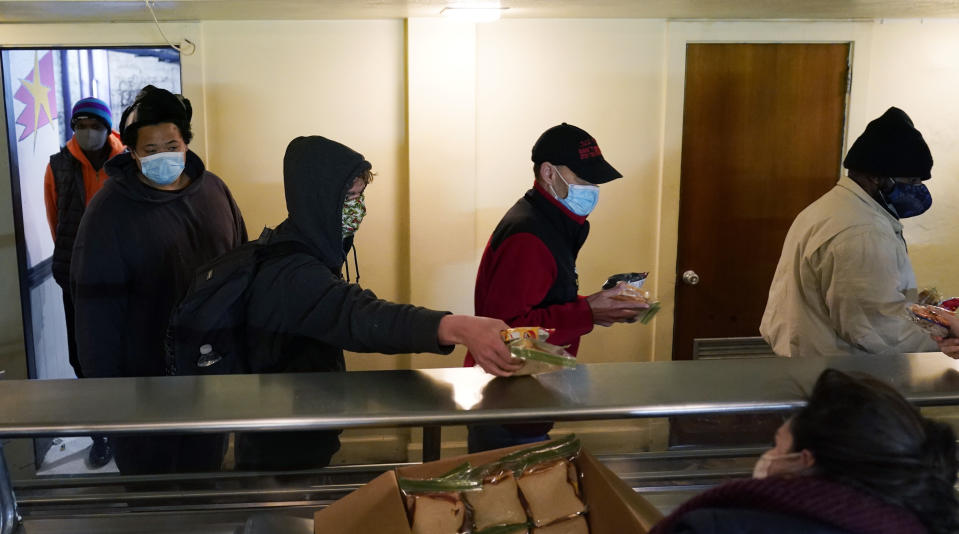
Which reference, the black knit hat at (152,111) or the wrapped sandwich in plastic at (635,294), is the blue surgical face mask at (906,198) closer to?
the wrapped sandwich in plastic at (635,294)

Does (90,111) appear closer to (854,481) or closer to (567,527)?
(567,527)

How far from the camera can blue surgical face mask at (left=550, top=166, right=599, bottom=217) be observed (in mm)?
2594

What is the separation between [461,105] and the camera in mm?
3775

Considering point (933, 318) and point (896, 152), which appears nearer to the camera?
point (933, 318)

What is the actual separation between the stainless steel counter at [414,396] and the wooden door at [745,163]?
7.90ft

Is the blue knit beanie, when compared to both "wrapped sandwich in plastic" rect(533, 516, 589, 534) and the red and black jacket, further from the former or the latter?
"wrapped sandwich in plastic" rect(533, 516, 589, 534)

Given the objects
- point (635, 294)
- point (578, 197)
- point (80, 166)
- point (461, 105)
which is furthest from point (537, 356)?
point (80, 166)

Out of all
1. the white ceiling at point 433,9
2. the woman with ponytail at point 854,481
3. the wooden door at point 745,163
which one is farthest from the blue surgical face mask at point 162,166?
the wooden door at point 745,163

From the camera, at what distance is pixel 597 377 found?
163 cm

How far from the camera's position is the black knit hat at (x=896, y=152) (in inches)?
99.5

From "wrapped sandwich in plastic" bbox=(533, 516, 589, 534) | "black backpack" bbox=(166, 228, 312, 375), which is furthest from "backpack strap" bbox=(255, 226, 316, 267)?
"wrapped sandwich in plastic" bbox=(533, 516, 589, 534)

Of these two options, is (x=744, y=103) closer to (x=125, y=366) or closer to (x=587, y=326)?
(x=587, y=326)

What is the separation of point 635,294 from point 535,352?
0.97 meters

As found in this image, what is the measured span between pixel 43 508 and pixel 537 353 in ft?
3.25
